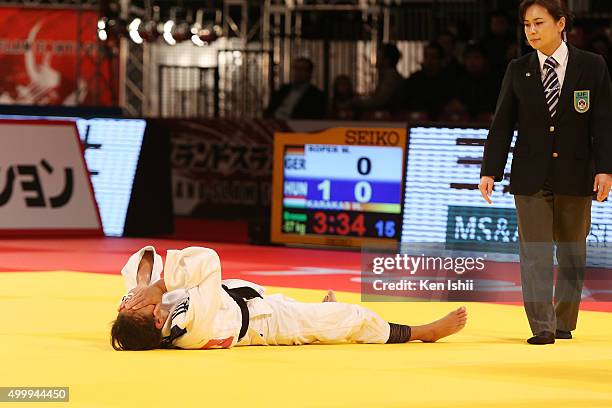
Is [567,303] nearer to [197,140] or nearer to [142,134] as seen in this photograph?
[142,134]

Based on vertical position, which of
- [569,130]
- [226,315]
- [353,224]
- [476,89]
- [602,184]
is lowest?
[353,224]

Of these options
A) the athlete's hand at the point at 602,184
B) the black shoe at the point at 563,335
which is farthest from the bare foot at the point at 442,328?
the athlete's hand at the point at 602,184

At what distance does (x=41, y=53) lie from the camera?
2277cm

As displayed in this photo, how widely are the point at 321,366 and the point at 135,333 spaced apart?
2.87 ft

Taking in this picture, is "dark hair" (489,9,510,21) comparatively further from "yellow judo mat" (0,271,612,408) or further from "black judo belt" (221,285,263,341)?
"black judo belt" (221,285,263,341)

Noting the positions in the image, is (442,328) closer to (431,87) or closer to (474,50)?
(474,50)

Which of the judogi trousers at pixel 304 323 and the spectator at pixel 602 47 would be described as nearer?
the judogi trousers at pixel 304 323

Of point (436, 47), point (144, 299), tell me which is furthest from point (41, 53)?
point (144, 299)

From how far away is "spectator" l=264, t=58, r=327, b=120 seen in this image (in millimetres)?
15734

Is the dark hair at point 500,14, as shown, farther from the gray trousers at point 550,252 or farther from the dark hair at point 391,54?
the gray trousers at point 550,252

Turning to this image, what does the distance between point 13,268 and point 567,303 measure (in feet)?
16.3

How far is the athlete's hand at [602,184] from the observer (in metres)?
6.71

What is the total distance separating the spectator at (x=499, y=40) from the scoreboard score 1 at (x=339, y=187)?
3.42 meters

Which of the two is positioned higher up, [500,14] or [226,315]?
[500,14]
